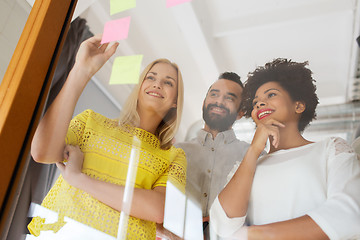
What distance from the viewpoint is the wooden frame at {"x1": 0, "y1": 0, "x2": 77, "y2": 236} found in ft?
2.80

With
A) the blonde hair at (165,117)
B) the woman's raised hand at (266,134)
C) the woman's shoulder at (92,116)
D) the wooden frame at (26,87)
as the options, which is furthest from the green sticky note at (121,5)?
the woman's raised hand at (266,134)

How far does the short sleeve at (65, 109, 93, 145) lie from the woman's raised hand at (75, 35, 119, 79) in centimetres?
14

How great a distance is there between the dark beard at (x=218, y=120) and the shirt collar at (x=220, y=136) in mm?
14

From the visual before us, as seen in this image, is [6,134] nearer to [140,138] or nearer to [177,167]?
[140,138]

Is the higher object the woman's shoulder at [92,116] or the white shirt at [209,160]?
the woman's shoulder at [92,116]

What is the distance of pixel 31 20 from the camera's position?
102cm

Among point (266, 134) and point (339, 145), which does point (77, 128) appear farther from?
point (339, 145)

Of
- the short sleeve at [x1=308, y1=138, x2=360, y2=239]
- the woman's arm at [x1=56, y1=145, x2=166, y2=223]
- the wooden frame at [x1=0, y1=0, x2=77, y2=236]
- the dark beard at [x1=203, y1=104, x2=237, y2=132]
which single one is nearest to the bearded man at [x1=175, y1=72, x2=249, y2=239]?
the dark beard at [x1=203, y1=104, x2=237, y2=132]

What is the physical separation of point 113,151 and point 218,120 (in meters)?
0.32

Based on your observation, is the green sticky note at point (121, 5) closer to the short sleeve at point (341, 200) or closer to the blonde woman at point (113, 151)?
the blonde woman at point (113, 151)

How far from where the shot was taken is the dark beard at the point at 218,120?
0.85 metres

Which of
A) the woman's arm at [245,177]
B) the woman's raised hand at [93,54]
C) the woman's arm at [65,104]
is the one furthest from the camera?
the woman's raised hand at [93,54]

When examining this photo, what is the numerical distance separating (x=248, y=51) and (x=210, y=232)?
473 mm

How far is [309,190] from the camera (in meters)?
0.69
